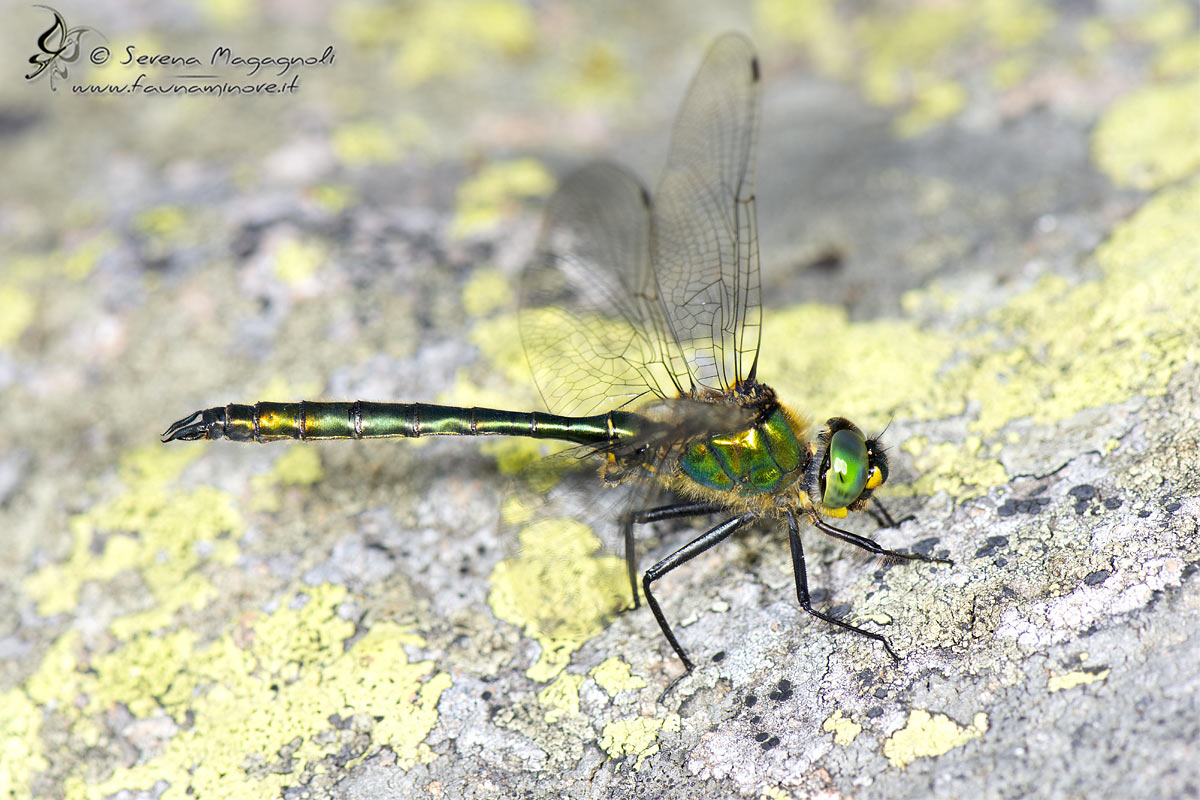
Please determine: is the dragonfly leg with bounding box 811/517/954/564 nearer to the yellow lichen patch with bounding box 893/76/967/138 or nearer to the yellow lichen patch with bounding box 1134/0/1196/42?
the yellow lichen patch with bounding box 893/76/967/138

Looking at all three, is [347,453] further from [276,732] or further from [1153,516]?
[1153,516]

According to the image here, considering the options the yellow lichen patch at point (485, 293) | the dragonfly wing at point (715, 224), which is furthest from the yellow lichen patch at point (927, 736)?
the yellow lichen patch at point (485, 293)

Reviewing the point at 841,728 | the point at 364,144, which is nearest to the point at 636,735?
the point at 841,728

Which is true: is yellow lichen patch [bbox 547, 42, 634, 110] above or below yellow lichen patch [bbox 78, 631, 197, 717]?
above

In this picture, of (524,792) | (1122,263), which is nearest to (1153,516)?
(1122,263)

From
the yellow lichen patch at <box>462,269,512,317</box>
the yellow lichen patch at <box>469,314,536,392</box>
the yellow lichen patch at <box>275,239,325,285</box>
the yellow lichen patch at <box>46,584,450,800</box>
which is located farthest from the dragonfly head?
the yellow lichen patch at <box>275,239,325,285</box>

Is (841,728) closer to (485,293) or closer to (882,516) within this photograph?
(882,516)
